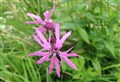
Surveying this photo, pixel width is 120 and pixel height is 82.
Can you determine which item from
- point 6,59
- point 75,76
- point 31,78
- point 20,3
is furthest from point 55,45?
point 20,3

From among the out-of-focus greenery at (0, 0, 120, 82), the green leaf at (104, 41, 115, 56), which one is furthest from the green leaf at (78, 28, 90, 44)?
the green leaf at (104, 41, 115, 56)

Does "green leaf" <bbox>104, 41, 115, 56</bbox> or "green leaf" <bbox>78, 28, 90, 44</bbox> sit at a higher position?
"green leaf" <bbox>78, 28, 90, 44</bbox>

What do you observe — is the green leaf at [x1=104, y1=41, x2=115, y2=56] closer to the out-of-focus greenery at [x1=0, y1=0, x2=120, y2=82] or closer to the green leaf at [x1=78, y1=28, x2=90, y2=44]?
the out-of-focus greenery at [x1=0, y1=0, x2=120, y2=82]

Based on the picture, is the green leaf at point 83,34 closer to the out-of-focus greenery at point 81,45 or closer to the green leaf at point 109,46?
the out-of-focus greenery at point 81,45

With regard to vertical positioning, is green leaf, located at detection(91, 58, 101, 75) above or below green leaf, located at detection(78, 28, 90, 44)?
below

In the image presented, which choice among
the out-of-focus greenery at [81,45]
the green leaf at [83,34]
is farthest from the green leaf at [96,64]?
the green leaf at [83,34]

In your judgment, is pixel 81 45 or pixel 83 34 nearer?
pixel 83 34

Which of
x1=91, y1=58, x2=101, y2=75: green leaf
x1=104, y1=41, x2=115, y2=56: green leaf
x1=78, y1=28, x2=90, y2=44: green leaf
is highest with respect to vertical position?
x1=78, y1=28, x2=90, y2=44: green leaf

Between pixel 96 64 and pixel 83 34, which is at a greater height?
pixel 83 34
